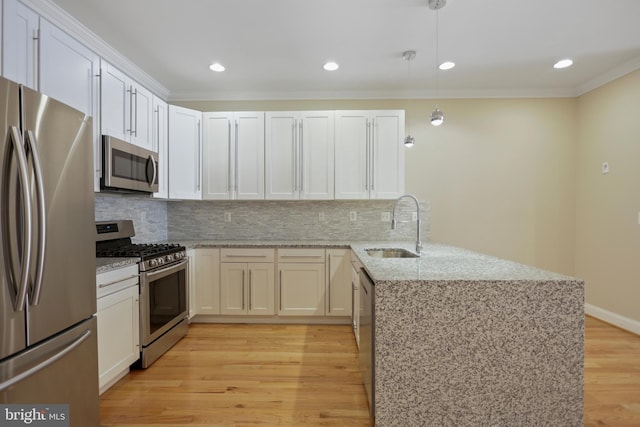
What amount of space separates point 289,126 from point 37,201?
2569mm

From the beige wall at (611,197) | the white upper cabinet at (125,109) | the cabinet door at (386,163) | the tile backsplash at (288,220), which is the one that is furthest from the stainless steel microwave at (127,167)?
the beige wall at (611,197)

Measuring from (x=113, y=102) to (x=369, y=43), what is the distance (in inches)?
88.1

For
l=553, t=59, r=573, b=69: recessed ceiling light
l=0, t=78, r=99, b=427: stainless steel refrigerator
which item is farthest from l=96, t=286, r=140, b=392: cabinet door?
l=553, t=59, r=573, b=69: recessed ceiling light

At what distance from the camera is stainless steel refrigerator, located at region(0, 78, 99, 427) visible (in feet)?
3.80

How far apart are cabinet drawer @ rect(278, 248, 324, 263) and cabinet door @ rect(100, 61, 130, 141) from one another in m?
1.84

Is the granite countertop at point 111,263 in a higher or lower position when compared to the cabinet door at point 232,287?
higher

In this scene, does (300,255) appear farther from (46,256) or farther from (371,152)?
(46,256)

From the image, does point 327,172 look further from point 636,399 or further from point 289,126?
point 636,399

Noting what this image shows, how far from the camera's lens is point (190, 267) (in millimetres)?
3213

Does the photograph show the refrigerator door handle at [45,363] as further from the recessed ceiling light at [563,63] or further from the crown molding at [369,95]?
the recessed ceiling light at [563,63]

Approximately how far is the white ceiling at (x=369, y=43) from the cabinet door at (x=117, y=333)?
213 centimetres

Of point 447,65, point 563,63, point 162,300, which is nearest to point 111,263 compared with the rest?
point 162,300

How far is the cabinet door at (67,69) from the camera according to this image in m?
1.88

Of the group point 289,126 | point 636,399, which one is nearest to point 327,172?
point 289,126
